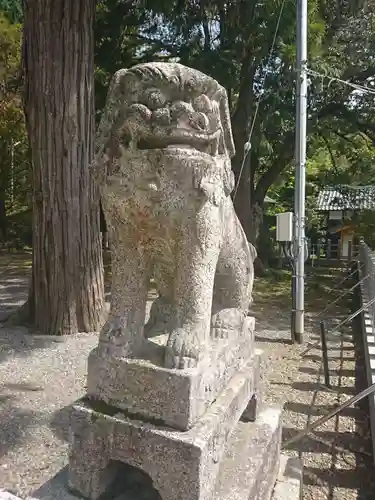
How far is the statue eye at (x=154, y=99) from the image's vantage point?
4.88ft

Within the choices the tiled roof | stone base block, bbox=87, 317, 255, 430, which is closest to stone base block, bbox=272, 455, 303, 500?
stone base block, bbox=87, 317, 255, 430

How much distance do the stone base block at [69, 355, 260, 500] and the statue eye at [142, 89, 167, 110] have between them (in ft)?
3.42

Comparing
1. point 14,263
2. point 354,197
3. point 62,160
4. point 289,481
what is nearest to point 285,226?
point 62,160

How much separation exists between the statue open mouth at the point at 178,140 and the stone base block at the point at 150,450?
0.92 m

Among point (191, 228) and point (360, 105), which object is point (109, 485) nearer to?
point (191, 228)

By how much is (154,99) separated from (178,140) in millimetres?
149

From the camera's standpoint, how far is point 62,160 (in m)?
4.62

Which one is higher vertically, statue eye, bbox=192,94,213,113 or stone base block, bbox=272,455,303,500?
statue eye, bbox=192,94,213,113

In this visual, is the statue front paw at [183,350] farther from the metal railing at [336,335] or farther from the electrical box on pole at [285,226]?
the electrical box on pole at [285,226]

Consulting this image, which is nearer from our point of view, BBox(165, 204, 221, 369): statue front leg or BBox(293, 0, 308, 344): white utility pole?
BBox(165, 204, 221, 369): statue front leg

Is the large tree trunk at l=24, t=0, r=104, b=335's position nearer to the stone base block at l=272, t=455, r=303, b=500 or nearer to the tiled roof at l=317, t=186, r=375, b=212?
the stone base block at l=272, t=455, r=303, b=500

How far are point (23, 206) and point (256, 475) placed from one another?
63.1 ft

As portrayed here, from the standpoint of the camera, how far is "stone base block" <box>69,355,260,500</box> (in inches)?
58.0

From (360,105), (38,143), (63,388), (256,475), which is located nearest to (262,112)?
(360,105)
